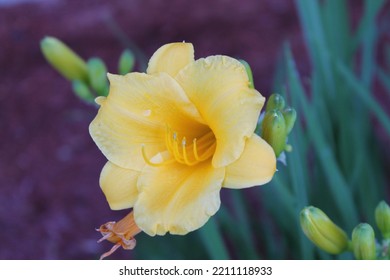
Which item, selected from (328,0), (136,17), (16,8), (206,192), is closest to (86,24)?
(136,17)

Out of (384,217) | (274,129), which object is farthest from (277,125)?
(384,217)

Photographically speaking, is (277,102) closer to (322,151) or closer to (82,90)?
(322,151)

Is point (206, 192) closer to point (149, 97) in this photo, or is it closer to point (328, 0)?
point (149, 97)

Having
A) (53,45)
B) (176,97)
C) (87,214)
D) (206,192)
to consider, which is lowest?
(87,214)

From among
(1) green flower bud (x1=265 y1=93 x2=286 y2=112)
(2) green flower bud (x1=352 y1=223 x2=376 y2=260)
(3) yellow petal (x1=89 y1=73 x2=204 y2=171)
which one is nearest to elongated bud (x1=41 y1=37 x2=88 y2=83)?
(3) yellow petal (x1=89 y1=73 x2=204 y2=171)

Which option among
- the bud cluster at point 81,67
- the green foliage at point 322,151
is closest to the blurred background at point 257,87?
the green foliage at point 322,151

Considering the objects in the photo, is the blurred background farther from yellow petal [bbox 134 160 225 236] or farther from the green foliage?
yellow petal [bbox 134 160 225 236]
